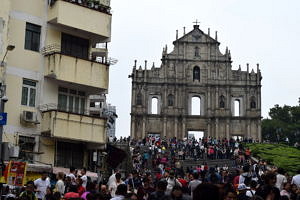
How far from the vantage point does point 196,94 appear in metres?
69.0

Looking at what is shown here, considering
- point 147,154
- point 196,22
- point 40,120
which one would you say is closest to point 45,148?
point 40,120

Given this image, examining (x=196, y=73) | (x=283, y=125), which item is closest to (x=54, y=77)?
(x=196, y=73)

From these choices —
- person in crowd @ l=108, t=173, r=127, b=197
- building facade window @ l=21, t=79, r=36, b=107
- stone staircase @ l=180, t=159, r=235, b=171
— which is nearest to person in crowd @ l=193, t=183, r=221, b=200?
person in crowd @ l=108, t=173, r=127, b=197

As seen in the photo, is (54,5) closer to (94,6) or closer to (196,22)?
(94,6)

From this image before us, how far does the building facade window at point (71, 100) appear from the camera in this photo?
1075 inches

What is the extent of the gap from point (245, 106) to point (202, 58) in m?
7.49

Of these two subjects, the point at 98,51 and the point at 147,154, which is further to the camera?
the point at 147,154

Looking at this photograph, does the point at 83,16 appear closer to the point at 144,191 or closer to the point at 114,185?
the point at 114,185

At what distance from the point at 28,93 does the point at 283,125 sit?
6323cm

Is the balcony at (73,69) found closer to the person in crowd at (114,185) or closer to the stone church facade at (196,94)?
the person in crowd at (114,185)

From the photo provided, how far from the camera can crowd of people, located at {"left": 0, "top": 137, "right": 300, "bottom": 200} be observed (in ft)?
39.9

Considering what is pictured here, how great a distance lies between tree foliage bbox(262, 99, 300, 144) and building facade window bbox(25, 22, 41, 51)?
197 feet

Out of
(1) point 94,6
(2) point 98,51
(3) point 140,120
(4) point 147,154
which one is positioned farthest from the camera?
(3) point 140,120

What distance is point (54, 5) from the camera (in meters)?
27.1
